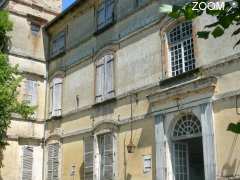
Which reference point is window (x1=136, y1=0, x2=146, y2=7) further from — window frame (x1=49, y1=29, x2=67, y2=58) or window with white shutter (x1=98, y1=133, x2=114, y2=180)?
window frame (x1=49, y1=29, x2=67, y2=58)

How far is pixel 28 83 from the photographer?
21.3 meters

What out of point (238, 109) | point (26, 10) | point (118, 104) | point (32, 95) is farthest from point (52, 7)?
point (238, 109)

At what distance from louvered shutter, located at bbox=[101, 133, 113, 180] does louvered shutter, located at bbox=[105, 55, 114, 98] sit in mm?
1753

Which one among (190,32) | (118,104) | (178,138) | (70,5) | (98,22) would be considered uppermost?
(70,5)

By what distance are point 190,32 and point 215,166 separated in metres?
4.55

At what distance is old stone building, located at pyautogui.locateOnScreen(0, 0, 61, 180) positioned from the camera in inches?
773

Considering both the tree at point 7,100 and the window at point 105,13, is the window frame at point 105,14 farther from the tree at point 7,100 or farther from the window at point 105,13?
the tree at point 7,100

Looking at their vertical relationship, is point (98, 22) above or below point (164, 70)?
above

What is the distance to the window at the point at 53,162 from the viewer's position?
1958cm

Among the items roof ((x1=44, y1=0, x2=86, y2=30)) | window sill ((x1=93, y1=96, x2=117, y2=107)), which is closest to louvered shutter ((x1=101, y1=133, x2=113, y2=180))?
window sill ((x1=93, y1=96, x2=117, y2=107))

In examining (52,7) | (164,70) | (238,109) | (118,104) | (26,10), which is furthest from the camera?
(52,7)

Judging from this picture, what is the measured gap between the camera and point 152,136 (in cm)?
1446

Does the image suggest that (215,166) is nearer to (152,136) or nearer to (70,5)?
(152,136)

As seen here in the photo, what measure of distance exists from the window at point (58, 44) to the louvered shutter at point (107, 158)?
6.55m
